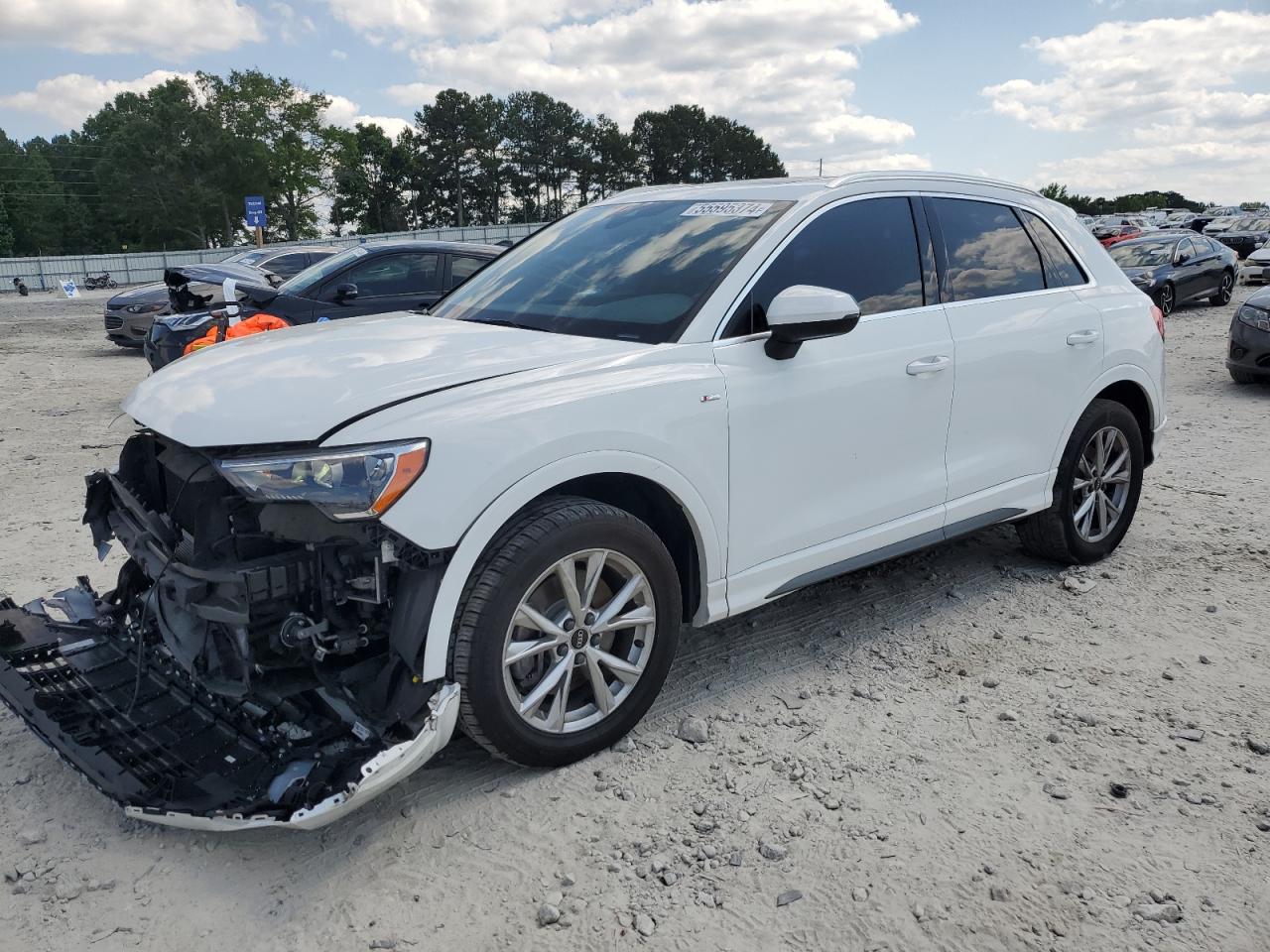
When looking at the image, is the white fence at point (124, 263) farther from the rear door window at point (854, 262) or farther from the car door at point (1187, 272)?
the rear door window at point (854, 262)

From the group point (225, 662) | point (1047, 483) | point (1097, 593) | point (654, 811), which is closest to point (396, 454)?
point (225, 662)

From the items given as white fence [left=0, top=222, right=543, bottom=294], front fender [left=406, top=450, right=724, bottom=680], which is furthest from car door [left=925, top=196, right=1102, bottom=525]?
white fence [left=0, top=222, right=543, bottom=294]

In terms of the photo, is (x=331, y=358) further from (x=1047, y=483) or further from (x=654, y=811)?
(x=1047, y=483)

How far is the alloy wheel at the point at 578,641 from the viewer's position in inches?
117

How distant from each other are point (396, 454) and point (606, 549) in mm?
745

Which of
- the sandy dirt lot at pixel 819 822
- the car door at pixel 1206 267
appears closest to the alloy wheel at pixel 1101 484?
the sandy dirt lot at pixel 819 822

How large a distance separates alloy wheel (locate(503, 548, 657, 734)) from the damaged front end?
31 centimetres

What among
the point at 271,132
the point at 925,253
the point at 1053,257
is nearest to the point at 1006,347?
the point at 925,253

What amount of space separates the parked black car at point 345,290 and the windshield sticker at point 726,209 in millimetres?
5682

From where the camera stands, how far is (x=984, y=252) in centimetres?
438

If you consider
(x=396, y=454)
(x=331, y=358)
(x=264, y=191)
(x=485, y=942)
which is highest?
(x=264, y=191)

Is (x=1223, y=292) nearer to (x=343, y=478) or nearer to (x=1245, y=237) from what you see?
(x=1245, y=237)

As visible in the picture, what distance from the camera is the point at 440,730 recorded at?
2736 millimetres

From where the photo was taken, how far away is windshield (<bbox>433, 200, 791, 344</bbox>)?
137 inches
